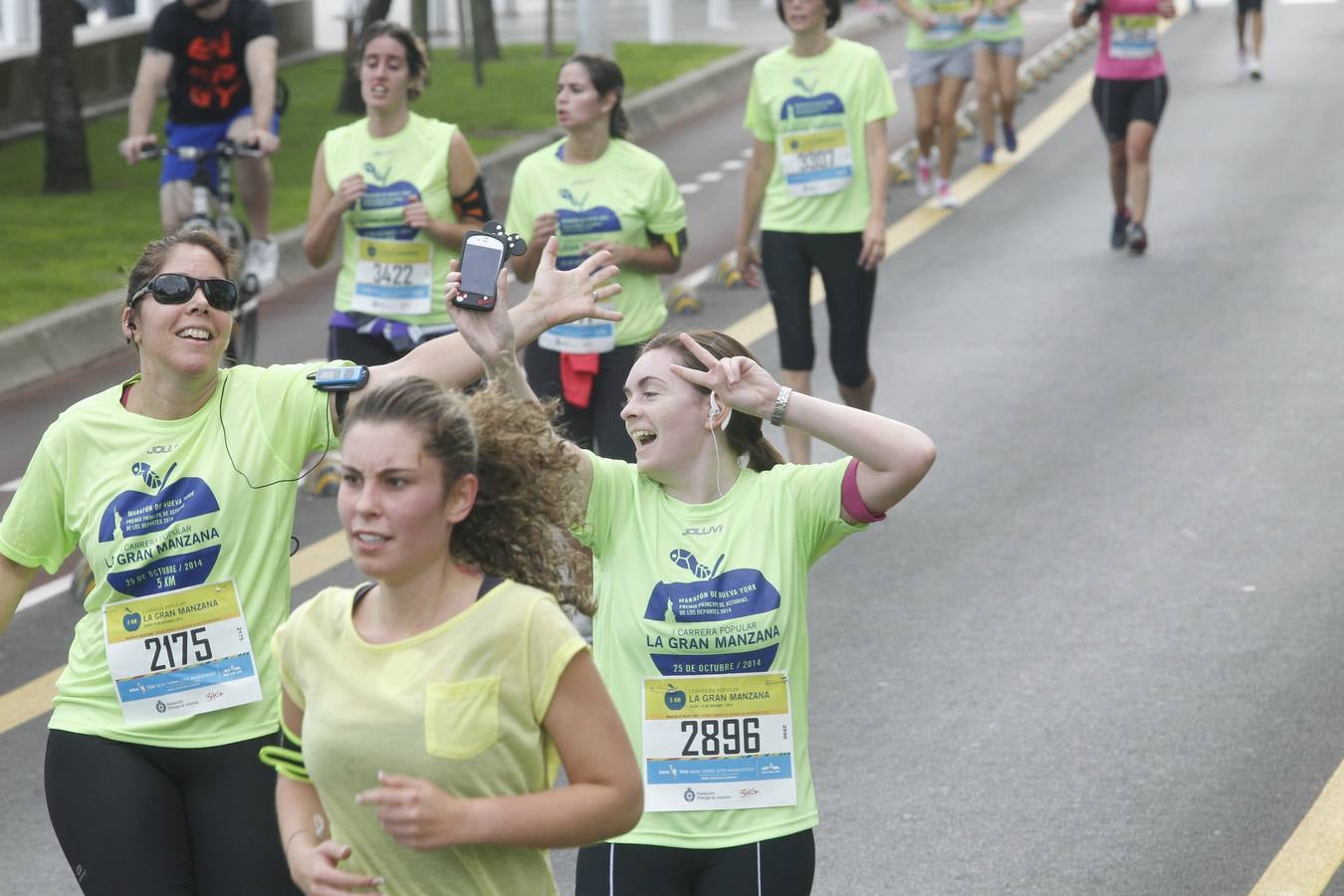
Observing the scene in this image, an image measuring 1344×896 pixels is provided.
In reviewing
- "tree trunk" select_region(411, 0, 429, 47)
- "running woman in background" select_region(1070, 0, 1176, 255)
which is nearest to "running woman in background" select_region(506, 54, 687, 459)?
"running woman in background" select_region(1070, 0, 1176, 255)

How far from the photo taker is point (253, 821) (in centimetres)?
435

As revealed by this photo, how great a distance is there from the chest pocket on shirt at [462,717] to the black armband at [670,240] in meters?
4.88

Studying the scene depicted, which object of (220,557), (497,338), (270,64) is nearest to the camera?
(497,338)

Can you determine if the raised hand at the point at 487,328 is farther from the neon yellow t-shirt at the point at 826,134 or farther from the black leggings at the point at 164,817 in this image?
the neon yellow t-shirt at the point at 826,134

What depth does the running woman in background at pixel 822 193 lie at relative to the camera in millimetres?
9484

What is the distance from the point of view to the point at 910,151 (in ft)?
58.7

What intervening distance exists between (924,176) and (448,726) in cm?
1404

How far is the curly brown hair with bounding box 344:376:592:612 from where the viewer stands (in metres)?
3.48

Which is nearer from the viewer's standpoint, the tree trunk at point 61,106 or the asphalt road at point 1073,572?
the asphalt road at point 1073,572

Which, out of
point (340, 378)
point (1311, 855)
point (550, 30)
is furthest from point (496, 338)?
point (550, 30)

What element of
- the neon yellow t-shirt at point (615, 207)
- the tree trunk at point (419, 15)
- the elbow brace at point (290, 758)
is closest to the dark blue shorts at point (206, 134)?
the neon yellow t-shirt at point (615, 207)

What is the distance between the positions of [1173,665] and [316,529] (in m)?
3.76

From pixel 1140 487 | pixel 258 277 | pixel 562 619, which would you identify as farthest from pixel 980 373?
pixel 562 619

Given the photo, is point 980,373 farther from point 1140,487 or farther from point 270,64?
point 270,64
